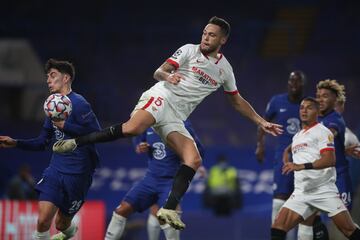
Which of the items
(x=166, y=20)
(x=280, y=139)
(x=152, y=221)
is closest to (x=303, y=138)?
(x=280, y=139)

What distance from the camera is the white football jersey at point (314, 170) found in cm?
832

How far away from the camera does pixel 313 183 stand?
27.4 feet

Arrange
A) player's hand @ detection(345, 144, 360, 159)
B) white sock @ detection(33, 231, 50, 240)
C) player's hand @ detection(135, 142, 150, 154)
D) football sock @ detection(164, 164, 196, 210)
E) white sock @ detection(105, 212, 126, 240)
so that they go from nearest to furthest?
football sock @ detection(164, 164, 196, 210) → white sock @ detection(33, 231, 50, 240) → white sock @ detection(105, 212, 126, 240) → player's hand @ detection(345, 144, 360, 159) → player's hand @ detection(135, 142, 150, 154)

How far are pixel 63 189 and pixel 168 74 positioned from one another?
5.71ft

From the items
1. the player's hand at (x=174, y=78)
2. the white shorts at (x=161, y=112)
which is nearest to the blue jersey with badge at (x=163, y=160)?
the white shorts at (x=161, y=112)

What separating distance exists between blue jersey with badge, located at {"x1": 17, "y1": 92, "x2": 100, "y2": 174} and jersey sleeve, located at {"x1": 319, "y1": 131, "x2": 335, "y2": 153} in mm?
2361

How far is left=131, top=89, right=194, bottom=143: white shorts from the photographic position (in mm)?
7250

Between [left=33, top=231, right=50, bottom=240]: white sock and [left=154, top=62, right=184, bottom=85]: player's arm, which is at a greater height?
[left=154, top=62, right=184, bottom=85]: player's arm

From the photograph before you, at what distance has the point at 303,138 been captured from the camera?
8445mm

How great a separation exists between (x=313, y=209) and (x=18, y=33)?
14.5m

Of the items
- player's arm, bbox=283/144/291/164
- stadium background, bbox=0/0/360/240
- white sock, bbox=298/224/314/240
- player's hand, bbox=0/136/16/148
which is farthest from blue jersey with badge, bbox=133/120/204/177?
stadium background, bbox=0/0/360/240

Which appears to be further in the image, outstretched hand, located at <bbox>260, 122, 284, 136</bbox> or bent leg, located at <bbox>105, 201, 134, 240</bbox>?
bent leg, located at <bbox>105, 201, 134, 240</bbox>

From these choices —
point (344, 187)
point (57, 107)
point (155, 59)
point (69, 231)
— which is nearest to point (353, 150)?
point (344, 187)

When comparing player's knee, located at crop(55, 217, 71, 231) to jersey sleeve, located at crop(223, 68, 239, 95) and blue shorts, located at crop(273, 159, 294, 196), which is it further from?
blue shorts, located at crop(273, 159, 294, 196)
